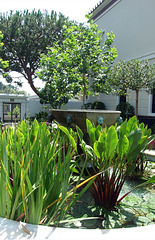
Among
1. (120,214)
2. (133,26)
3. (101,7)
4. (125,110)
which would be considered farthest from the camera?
(101,7)

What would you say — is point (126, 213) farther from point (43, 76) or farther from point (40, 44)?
point (40, 44)

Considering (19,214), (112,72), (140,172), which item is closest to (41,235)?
(19,214)

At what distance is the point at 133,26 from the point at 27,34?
11472mm

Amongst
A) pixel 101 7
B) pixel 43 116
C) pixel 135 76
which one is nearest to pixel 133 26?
pixel 101 7

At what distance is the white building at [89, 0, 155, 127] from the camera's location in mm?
10289

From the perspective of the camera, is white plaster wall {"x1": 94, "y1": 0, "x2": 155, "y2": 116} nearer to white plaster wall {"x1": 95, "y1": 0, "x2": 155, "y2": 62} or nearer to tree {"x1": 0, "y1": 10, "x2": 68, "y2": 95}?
white plaster wall {"x1": 95, "y1": 0, "x2": 155, "y2": 62}

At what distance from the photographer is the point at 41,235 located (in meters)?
1.02

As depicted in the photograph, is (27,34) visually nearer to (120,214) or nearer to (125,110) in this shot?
(125,110)

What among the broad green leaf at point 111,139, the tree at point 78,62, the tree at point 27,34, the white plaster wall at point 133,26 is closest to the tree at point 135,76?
the tree at point 78,62

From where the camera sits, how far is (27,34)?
1888 cm

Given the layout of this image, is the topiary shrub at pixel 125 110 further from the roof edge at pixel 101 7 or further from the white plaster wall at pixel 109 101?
the roof edge at pixel 101 7

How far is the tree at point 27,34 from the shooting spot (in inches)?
727

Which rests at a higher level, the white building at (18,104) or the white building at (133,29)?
the white building at (133,29)

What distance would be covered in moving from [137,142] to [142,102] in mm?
9723
